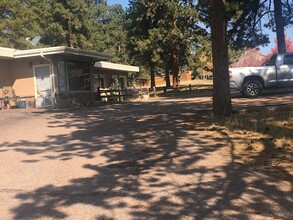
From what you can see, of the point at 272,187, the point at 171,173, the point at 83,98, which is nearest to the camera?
the point at 272,187

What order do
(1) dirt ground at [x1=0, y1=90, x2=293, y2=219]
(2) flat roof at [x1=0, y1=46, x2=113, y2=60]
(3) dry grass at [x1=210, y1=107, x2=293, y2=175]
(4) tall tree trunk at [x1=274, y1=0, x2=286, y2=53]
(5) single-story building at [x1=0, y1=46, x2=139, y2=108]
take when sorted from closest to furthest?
(1) dirt ground at [x1=0, y1=90, x2=293, y2=219]
(3) dry grass at [x1=210, y1=107, x2=293, y2=175]
(2) flat roof at [x1=0, y1=46, x2=113, y2=60]
(5) single-story building at [x1=0, y1=46, x2=139, y2=108]
(4) tall tree trunk at [x1=274, y1=0, x2=286, y2=53]

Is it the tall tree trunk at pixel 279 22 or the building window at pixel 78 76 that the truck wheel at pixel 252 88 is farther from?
the tall tree trunk at pixel 279 22

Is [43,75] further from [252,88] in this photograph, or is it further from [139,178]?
[139,178]

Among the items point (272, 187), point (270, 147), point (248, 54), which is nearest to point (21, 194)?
point (272, 187)

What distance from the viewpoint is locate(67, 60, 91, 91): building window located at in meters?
20.5

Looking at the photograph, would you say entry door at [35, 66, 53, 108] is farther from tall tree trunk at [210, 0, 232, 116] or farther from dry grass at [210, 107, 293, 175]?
dry grass at [210, 107, 293, 175]

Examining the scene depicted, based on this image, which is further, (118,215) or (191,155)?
(191,155)

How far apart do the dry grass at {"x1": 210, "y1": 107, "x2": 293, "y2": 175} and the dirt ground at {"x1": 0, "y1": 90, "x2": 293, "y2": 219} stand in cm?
17

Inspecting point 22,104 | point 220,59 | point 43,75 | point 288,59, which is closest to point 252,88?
point 288,59

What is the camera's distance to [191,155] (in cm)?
644

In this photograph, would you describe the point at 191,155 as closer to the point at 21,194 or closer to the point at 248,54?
the point at 21,194

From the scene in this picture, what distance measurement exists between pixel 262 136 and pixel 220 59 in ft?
9.70

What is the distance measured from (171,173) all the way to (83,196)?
139 centimetres

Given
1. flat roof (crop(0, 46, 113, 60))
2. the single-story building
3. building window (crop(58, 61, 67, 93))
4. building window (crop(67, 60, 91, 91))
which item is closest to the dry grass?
flat roof (crop(0, 46, 113, 60))
